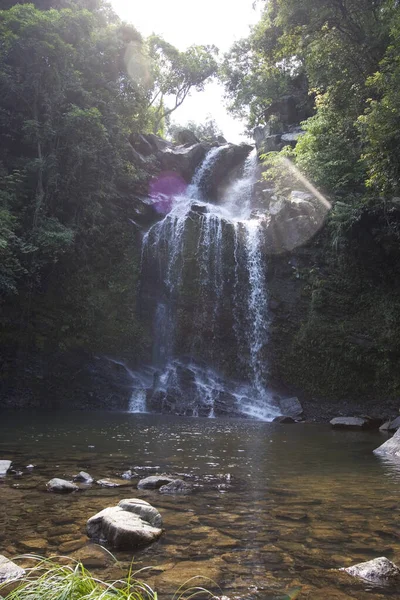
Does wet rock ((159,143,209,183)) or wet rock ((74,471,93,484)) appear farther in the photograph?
wet rock ((159,143,209,183))

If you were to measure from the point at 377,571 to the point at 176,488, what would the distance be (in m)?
2.74

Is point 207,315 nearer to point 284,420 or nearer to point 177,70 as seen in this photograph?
point 284,420

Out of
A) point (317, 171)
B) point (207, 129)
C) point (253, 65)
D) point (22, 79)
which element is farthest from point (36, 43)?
point (207, 129)

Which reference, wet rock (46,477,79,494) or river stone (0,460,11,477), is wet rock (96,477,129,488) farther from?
river stone (0,460,11,477)

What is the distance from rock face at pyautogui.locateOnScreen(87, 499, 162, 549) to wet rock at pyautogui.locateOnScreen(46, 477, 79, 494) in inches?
51.1

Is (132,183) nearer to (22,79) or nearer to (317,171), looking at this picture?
(22,79)

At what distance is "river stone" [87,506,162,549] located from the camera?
349cm

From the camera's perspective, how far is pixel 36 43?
1752cm

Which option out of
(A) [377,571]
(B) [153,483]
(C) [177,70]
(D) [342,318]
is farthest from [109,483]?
(C) [177,70]

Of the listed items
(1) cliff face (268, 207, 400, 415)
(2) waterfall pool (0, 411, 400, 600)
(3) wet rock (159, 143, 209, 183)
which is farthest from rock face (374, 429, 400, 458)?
(3) wet rock (159, 143, 209, 183)

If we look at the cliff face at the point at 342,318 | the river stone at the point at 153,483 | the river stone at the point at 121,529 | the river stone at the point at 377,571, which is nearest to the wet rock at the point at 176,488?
A: the river stone at the point at 153,483

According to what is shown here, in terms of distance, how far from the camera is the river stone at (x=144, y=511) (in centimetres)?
394

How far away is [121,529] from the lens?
3.49 meters

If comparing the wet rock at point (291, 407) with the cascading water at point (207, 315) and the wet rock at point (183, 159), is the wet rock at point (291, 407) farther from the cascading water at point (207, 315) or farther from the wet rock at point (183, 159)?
the wet rock at point (183, 159)
